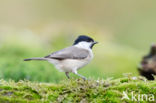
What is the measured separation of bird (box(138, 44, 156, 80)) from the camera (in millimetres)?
7273

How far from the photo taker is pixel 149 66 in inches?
287

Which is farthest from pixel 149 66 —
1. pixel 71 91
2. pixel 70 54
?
pixel 71 91

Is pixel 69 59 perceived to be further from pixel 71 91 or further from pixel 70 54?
pixel 71 91

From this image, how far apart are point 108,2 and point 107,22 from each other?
4.07 feet

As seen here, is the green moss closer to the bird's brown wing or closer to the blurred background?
the bird's brown wing

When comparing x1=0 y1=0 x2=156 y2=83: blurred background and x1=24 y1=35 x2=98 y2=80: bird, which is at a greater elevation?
x1=0 y1=0 x2=156 y2=83: blurred background

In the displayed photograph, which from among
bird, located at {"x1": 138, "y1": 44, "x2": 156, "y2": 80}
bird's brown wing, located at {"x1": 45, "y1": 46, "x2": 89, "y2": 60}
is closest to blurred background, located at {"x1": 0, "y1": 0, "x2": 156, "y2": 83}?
bird, located at {"x1": 138, "y1": 44, "x2": 156, "y2": 80}

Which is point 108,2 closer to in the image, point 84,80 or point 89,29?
point 89,29

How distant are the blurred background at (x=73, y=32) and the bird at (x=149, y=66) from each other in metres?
0.84

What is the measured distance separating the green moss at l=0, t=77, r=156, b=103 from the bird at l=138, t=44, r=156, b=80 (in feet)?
10.4

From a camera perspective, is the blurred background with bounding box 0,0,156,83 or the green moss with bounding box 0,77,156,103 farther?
the blurred background with bounding box 0,0,156,83

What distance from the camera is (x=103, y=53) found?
1015 centimetres

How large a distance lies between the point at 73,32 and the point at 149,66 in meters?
4.17

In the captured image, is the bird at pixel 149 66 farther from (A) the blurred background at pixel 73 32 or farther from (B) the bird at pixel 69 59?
(B) the bird at pixel 69 59
